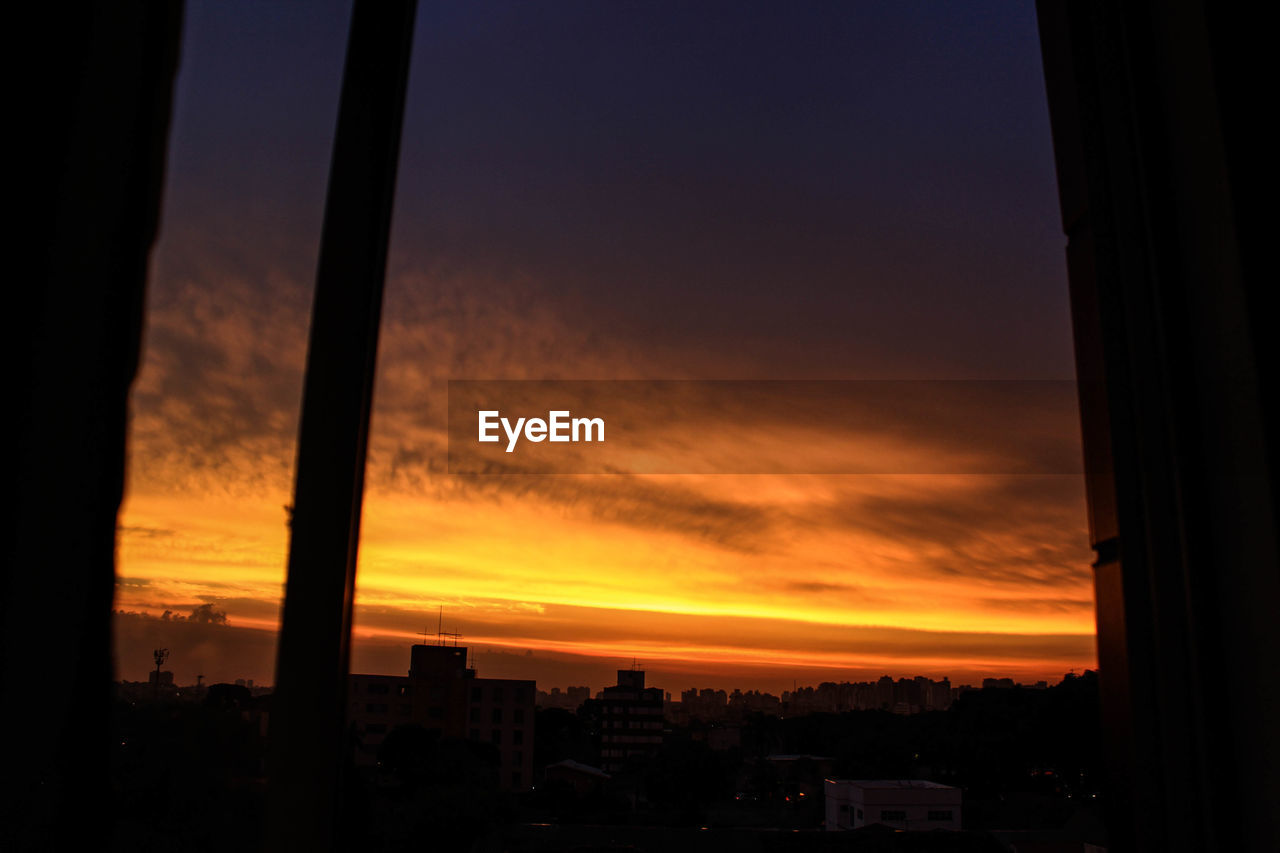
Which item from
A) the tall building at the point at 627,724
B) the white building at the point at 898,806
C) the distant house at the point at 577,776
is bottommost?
the white building at the point at 898,806

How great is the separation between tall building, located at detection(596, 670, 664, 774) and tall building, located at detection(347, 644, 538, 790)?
16cm

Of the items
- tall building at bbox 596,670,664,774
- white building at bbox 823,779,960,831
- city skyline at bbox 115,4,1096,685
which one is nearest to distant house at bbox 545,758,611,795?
tall building at bbox 596,670,664,774

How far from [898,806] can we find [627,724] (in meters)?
0.57

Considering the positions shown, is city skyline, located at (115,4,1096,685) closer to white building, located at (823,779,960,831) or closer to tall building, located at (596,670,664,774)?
tall building, located at (596,670,664,774)

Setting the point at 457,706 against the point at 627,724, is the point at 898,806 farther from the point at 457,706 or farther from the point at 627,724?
the point at 457,706

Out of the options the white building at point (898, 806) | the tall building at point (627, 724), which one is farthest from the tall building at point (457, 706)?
the white building at point (898, 806)

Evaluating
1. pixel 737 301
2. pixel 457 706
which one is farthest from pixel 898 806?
pixel 737 301

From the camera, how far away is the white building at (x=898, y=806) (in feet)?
5.28

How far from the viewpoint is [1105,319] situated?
1579 millimetres

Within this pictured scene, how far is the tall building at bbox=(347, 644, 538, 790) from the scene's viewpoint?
4.83 feet

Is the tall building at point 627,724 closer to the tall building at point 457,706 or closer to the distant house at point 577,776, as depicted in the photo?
the distant house at point 577,776

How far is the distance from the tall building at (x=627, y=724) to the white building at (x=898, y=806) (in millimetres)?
392

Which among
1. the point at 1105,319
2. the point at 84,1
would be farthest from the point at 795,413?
the point at 84,1

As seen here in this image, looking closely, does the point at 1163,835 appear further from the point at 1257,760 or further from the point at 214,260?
the point at 214,260
